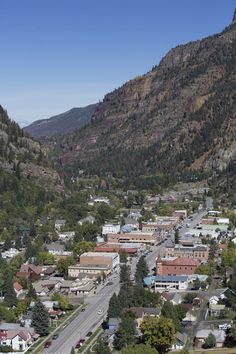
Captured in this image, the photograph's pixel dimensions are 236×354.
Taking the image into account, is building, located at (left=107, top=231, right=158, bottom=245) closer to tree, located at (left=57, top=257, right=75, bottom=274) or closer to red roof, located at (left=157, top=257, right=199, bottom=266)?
tree, located at (left=57, top=257, right=75, bottom=274)

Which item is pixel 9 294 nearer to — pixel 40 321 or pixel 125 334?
pixel 40 321

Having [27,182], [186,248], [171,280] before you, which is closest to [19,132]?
[27,182]

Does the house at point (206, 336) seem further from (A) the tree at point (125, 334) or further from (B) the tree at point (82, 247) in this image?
(B) the tree at point (82, 247)

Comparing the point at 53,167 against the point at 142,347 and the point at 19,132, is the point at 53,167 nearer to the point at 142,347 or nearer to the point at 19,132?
the point at 19,132

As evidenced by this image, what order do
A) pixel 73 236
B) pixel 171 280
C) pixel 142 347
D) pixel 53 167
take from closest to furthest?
pixel 142 347
pixel 171 280
pixel 73 236
pixel 53 167

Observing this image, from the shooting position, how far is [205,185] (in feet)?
587

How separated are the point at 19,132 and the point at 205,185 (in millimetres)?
49794

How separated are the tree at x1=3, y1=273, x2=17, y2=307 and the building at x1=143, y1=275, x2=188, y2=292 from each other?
15.7 metres

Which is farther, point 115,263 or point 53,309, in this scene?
point 115,263

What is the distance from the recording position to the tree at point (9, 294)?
235 ft

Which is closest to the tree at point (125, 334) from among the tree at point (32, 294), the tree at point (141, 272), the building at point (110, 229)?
the tree at point (32, 294)

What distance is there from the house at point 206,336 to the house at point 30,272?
28.1 m

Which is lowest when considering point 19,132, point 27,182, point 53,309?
point 53,309

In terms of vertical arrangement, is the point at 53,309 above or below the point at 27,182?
below
